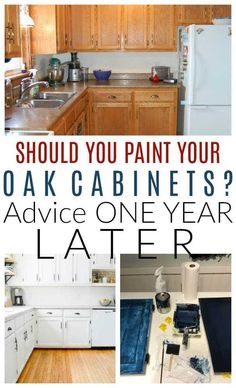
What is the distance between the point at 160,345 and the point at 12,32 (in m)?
1.69

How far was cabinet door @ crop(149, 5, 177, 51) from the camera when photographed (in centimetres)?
427

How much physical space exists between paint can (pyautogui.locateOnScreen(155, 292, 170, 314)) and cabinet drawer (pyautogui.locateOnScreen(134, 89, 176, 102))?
253cm

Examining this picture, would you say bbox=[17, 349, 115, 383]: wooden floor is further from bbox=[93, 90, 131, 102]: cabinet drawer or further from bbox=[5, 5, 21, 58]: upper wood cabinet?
bbox=[93, 90, 131, 102]: cabinet drawer

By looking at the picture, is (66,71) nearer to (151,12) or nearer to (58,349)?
(151,12)

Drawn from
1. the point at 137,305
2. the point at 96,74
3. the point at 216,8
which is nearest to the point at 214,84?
the point at 216,8

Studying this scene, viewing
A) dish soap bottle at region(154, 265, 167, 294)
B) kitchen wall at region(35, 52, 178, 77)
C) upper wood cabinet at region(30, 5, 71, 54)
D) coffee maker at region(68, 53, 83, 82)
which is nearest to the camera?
dish soap bottle at region(154, 265, 167, 294)

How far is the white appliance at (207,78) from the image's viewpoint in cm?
374

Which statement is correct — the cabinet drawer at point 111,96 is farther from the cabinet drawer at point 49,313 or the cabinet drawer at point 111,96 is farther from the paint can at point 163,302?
the paint can at point 163,302

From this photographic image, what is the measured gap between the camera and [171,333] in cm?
178

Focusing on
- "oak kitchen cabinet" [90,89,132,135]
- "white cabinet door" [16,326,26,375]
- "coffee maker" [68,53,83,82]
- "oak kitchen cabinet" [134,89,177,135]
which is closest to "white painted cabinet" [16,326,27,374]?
"white cabinet door" [16,326,26,375]

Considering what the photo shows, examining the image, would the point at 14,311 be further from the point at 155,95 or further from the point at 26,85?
the point at 155,95

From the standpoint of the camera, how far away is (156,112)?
4.27 metres

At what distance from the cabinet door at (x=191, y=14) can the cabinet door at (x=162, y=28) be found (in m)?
0.06

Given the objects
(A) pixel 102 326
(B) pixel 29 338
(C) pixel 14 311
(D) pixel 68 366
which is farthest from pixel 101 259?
(A) pixel 102 326
